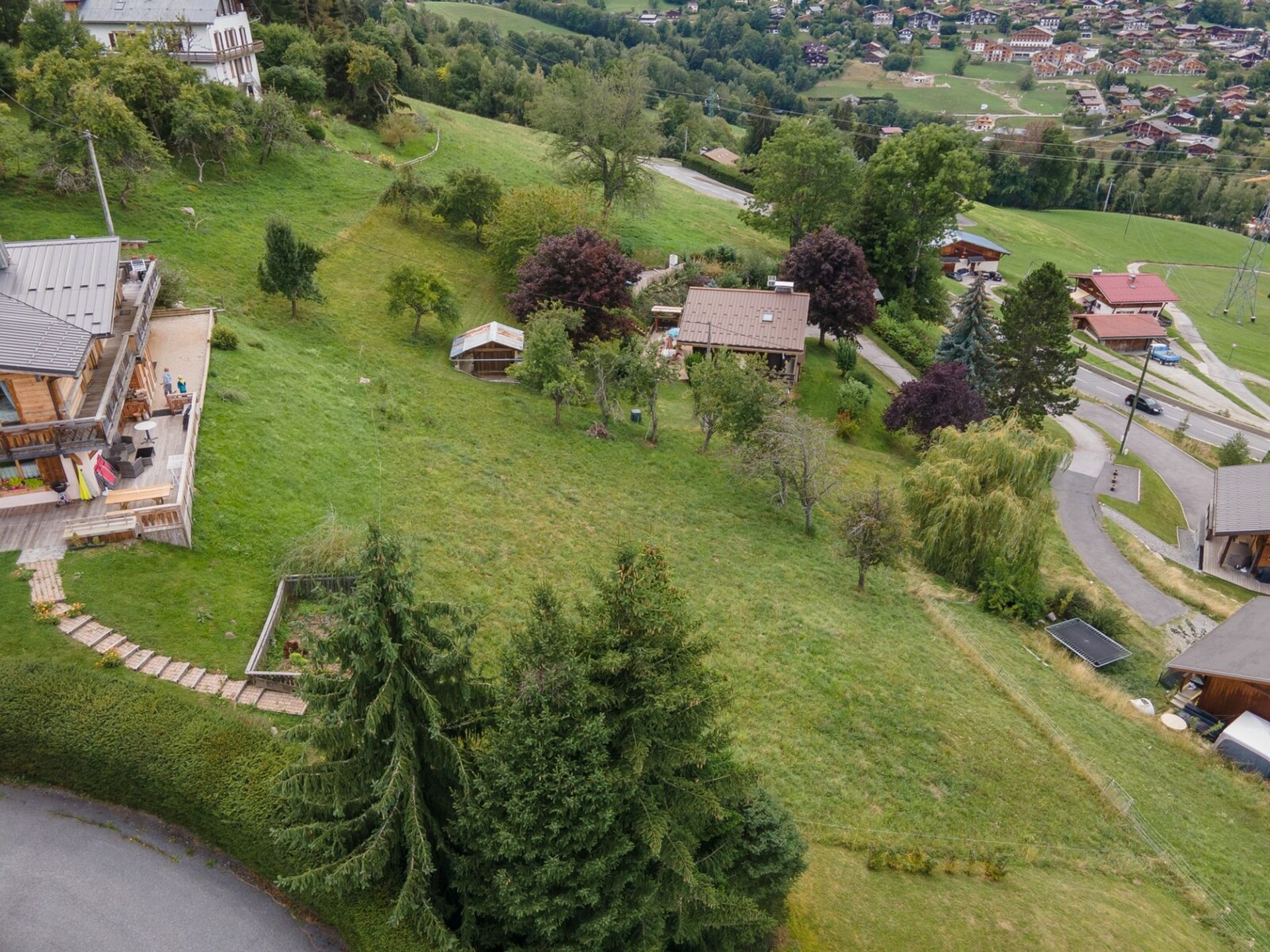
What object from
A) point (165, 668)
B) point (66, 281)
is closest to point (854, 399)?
point (66, 281)

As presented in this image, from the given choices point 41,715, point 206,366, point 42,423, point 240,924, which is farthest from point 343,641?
point 206,366

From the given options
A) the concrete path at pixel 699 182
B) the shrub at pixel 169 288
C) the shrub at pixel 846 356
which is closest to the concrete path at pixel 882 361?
the shrub at pixel 846 356

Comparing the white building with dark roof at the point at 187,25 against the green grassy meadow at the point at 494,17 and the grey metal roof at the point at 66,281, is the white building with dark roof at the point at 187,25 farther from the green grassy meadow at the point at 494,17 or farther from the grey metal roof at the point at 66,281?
the green grassy meadow at the point at 494,17

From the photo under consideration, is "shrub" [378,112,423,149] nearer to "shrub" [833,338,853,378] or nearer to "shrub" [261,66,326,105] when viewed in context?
"shrub" [261,66,326,105]

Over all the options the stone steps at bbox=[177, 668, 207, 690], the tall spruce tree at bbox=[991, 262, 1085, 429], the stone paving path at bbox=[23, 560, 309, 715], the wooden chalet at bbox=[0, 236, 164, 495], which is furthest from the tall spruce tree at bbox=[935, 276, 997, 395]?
the stone steps at bbox=[177, 668, 207, 690]

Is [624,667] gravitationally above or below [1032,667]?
above

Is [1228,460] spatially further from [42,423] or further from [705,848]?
[42,423]

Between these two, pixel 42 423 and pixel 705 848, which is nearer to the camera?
pixel 705 848
